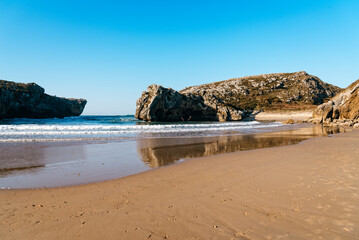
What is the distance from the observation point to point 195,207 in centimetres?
413

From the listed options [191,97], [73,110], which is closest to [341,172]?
[191,97]

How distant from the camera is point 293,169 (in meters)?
7.06

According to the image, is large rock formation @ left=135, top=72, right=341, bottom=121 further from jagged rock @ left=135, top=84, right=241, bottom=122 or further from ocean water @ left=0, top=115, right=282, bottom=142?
ocean water @ left=0, top=115, right=282, bottom=142

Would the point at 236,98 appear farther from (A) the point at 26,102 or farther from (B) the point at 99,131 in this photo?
(A) the point at 26,102

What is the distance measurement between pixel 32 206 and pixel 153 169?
3.90m

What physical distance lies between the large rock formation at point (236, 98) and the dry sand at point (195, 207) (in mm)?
49982

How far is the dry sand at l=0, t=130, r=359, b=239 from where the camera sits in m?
3.22

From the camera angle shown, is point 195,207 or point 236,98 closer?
point 195,207

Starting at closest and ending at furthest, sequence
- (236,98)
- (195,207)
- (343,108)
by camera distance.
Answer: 1. (195,207)
2. (343,108)
3. (236,98)

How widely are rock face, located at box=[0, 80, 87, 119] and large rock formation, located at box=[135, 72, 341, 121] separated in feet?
117

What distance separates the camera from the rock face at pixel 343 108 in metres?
34.0

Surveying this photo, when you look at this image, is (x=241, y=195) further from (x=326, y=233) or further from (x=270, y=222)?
(x=326, y=233)

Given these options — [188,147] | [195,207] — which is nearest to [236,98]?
[188,147]

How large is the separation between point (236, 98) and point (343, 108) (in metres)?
55.3
